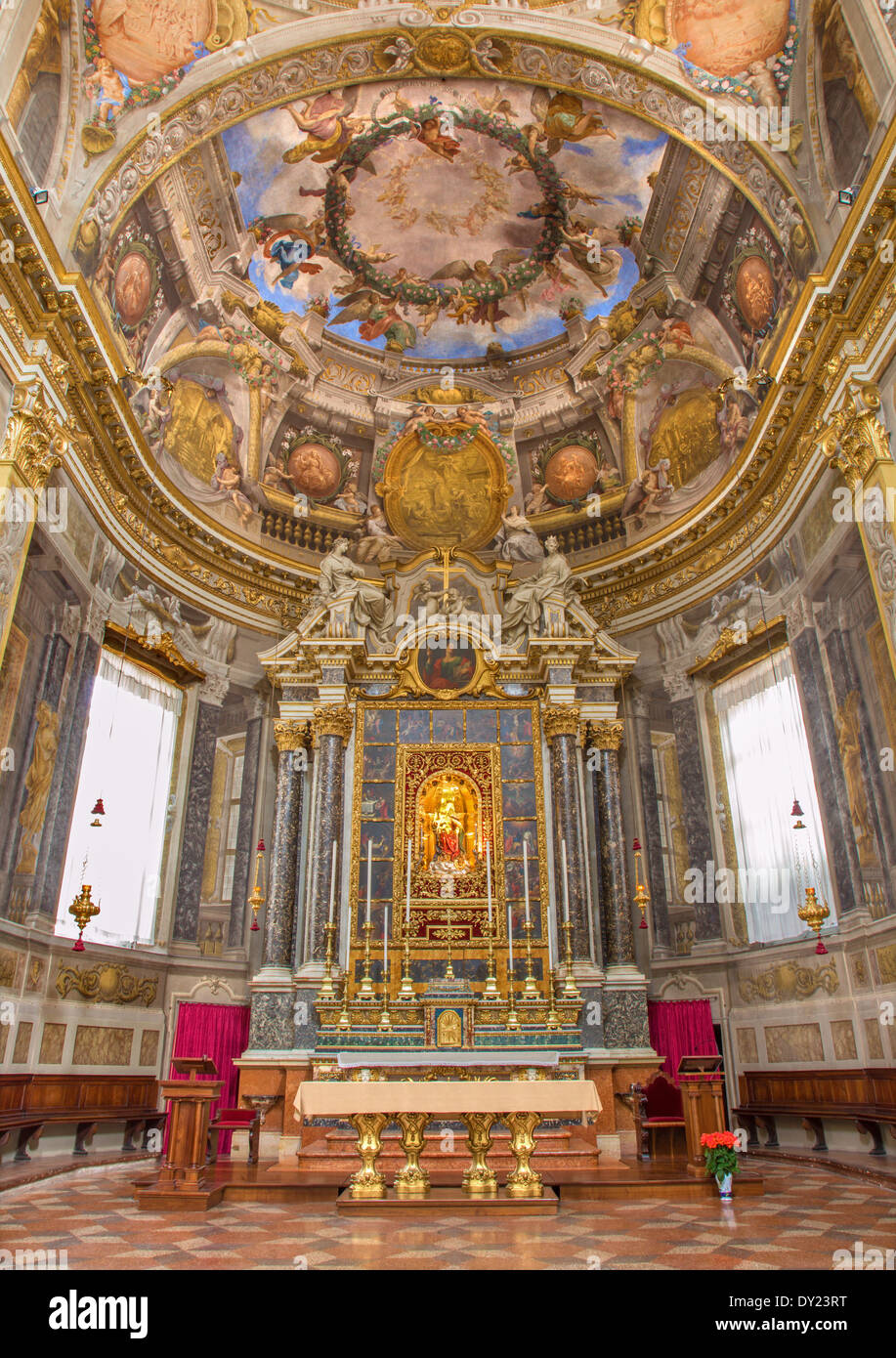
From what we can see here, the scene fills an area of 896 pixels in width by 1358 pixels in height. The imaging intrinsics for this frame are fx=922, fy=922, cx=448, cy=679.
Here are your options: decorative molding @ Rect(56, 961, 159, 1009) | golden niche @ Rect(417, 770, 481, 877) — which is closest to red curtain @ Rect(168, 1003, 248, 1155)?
decorative molding @ Rect(56, 961, 159, 1009)

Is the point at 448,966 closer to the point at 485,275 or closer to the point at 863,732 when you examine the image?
the point at 863,732

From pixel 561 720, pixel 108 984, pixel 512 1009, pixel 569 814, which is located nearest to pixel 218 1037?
Answer: pixel 108 984

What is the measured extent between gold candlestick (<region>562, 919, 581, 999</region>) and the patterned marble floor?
185 inches

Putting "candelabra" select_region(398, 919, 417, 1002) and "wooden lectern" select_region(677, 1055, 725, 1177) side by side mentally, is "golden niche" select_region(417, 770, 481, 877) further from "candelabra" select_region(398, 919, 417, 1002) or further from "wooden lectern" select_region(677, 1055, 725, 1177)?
"wooden lectern" select_region(677, 1055, 725, 1177)

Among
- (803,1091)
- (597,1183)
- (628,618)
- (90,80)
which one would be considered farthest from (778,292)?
(597,1183)

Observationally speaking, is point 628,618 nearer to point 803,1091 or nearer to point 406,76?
point 803,1091

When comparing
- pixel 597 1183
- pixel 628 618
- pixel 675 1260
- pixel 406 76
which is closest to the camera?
pixel 675 1260

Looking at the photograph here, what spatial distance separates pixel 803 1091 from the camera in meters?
11.8

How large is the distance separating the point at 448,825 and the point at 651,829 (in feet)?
11.6

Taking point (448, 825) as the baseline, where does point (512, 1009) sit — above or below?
below

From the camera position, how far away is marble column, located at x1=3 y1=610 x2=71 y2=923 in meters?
10.9

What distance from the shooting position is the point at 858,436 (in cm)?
1034

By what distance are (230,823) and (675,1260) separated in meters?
11.3

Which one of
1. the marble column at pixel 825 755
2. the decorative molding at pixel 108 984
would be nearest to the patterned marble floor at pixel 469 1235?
the decorative molding at pixel 108 984
